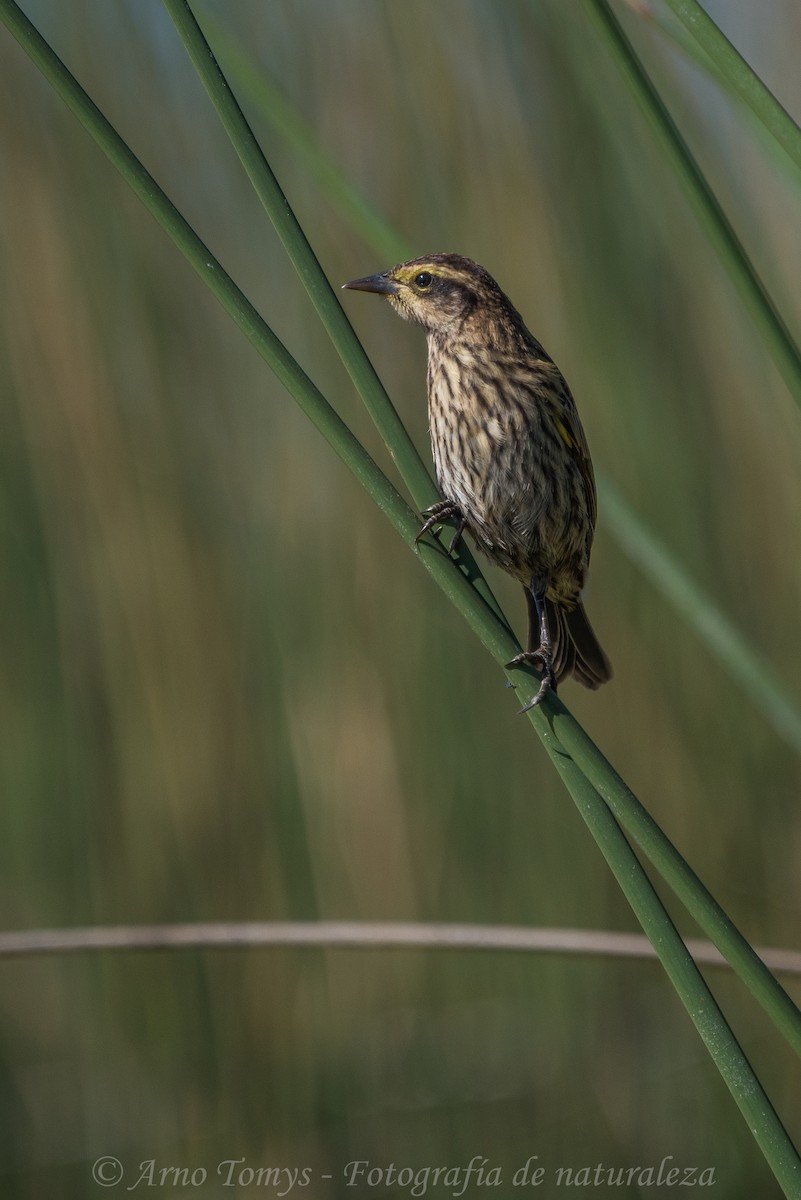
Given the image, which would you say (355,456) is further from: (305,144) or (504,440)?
(504,440)

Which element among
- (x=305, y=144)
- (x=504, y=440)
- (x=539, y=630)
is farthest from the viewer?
(x=539, y=630)

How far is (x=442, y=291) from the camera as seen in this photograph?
7.47 ft

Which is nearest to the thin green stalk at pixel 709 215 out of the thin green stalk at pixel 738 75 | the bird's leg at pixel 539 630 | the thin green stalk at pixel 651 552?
the thin green stalk at pixel 738 75

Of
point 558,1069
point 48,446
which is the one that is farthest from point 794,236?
point 558,1069

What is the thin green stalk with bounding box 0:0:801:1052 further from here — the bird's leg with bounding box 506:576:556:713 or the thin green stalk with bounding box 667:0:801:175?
the bird's leg with bounding box 506:576:556:713

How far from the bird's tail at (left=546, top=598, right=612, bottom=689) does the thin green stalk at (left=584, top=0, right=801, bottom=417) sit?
3.15 feet

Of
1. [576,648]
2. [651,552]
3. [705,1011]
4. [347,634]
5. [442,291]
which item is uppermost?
[442,291]

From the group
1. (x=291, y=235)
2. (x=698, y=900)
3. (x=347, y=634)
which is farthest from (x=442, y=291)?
(x=698, y=900)

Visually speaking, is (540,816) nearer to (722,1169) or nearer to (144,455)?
(722,1169)

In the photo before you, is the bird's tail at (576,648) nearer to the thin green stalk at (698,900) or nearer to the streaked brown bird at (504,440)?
the streaked brown bird at (504,440)

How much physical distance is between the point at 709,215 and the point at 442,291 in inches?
39.8

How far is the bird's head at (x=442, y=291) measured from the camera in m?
2.25

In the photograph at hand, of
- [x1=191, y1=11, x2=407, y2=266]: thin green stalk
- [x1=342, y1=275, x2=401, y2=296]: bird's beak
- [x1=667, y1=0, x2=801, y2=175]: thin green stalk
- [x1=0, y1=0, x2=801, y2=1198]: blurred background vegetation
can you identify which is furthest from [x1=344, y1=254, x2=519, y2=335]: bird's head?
[x1=667, y1=0, x2=801, y2=175]: thin green stalk

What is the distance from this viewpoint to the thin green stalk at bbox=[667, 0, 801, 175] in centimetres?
114
